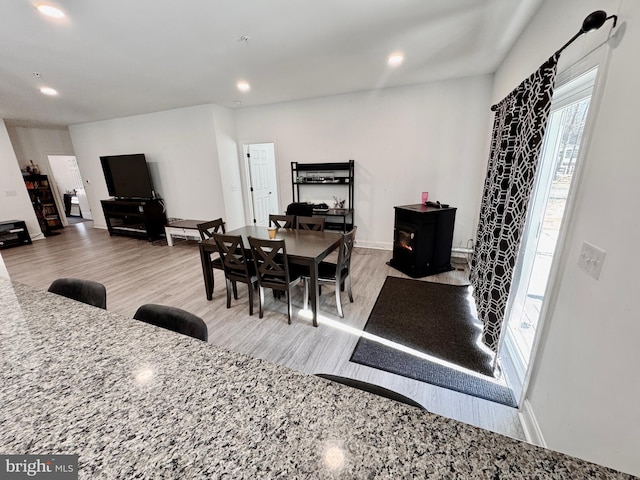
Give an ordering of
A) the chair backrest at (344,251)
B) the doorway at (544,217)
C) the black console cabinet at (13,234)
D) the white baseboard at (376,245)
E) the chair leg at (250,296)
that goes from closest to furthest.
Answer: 1. the doorway at (544,217)
2. the chair backrest at (344,251)
3. the chair leg at (250,296)
4. the white baseboard at (376,245)
5. the black console cabinet at (13,234)

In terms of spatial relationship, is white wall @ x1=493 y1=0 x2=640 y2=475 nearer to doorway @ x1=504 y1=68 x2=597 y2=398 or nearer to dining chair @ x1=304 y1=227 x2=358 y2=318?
doorway @ x1=504 y1=68 x2=597 y2=398

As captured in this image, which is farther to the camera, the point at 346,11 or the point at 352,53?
the point at 352,53

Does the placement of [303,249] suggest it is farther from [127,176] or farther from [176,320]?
[127,176]

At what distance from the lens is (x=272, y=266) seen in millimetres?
2463

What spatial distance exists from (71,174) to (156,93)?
7734 mm

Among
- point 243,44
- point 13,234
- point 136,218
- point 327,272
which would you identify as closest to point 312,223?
point 327,272

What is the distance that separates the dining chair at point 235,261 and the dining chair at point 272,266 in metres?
0.14

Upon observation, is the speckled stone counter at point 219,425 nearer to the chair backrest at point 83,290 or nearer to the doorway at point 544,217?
the chair backrest at point 83,290

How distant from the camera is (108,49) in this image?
264cm

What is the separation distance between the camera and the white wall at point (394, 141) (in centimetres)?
392

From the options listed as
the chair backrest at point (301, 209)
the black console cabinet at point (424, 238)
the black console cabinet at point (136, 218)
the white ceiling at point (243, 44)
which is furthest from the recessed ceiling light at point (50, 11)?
the black console cabinet at point (136, 218)

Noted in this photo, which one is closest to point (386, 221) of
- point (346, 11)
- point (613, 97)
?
point (346, 11)

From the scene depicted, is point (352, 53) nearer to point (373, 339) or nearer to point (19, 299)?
point (373, 339)

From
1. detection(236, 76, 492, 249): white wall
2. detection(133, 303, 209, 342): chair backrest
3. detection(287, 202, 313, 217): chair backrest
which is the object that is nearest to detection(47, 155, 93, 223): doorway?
detection(236, 76, 492, 249): white wall
